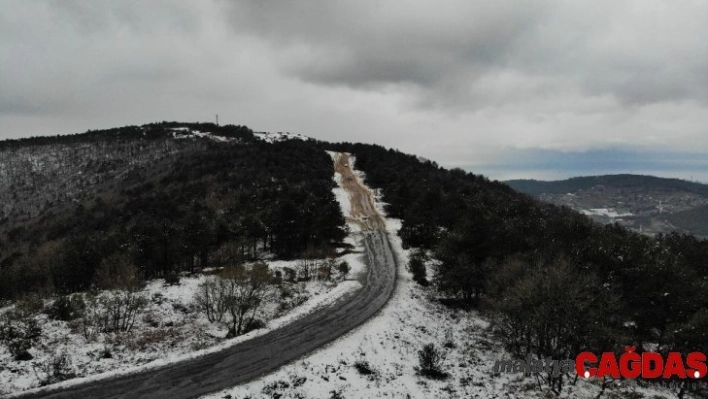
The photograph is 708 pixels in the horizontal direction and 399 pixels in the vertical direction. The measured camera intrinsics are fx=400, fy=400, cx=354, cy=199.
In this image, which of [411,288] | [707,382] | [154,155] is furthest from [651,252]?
[154,155]

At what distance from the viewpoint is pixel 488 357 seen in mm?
30297

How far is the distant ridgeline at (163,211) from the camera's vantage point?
2147 inches

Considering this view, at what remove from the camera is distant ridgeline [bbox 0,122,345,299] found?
54.5 meters

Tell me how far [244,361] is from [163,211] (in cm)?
8054

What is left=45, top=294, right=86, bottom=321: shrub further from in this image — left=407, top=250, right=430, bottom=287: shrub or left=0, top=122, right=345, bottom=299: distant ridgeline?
left=407, top=250, right=430, bottom=287: shrub

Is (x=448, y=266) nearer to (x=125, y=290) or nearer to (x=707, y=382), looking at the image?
(x=707, y=382)

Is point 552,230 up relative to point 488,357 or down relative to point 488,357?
up

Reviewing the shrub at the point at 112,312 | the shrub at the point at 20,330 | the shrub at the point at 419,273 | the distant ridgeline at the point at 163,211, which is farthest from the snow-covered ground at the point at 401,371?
the distant ridgeline at the point at 163,211

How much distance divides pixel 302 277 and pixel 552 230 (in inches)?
1227

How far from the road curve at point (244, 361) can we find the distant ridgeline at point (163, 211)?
75.6ft

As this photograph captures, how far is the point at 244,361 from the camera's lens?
2588 centimetres

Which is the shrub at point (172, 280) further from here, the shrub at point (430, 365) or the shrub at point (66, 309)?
the shrub at point (430, 365)

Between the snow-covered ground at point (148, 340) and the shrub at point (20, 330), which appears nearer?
the snow-covered ground at point (148, 340)

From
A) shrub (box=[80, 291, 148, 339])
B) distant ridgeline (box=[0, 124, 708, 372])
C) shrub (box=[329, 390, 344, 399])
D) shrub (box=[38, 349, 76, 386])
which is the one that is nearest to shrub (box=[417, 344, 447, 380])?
distant ridgeline (box=[0, 124, 708, 372])
